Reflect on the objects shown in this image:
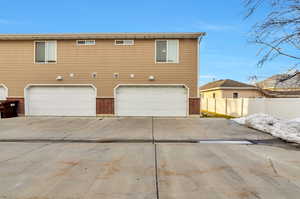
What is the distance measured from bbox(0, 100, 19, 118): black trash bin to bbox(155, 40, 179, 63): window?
979cm

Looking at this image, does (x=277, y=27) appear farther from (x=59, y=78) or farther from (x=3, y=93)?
(x=3, y=93)

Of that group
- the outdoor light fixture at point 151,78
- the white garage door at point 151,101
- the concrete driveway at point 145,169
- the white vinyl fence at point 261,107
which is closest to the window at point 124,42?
the outdoor light fixture at point 151,78

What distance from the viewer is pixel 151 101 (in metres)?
13.1

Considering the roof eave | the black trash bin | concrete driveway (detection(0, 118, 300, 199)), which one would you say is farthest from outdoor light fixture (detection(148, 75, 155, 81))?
the black trash bin

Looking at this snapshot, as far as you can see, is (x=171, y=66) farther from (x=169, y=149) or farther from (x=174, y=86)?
(x=169, y=149)

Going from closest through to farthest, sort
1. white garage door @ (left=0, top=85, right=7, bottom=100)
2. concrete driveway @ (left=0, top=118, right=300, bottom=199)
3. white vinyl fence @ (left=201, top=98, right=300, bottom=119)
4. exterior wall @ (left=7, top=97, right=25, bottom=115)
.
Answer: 1. concrete driveway @ (left=0, top=118, right=300, bottom=199)
2. white vinyl fence @ (left=201, top=98, right=300, bottom=119)
3. exterior wall @ (left=7, top=97, right=25, bottom=115)
4. white garage door @ (left=0, top=85, right=7, bottom=100)

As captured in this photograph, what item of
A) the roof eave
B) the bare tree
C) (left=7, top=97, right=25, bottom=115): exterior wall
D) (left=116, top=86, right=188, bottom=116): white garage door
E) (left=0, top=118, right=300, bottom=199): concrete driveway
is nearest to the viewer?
(left=0, top=118, right=300, bottom=199): concrete driveway

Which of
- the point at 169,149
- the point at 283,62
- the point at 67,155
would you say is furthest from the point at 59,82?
the point at 283,62

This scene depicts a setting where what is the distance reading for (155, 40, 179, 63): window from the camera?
1302 centimetres

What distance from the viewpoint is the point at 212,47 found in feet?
47.4

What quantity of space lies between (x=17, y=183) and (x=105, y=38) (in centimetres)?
1095

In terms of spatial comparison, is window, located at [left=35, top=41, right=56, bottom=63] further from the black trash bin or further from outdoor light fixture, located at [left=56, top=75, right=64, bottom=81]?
the black trash bin

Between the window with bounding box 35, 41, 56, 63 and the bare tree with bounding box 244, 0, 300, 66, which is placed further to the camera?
the window with bounding box 35, 41, 56, 63

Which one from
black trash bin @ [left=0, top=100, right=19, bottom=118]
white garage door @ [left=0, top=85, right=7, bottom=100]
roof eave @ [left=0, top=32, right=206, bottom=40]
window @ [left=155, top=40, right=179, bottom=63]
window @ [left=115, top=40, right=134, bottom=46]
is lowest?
black trash bin @ [left=0, top=100, right=19, bottom=118]
